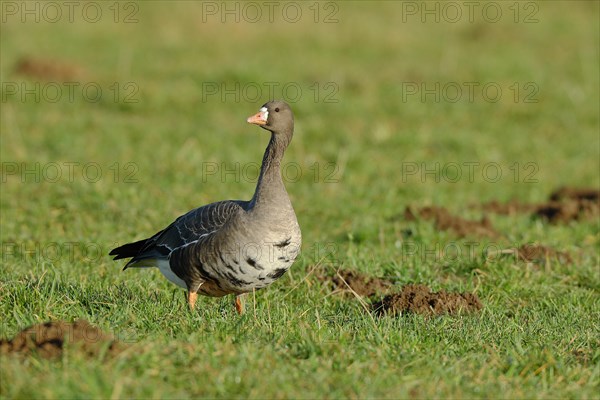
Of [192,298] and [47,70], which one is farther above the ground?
[47,70]

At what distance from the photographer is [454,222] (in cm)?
1023

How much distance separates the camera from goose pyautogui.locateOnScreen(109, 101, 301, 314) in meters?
6.59

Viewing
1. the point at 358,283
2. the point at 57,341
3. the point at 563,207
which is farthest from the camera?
the point at 563,207

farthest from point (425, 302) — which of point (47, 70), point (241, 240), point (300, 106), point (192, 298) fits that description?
point (47, 70)

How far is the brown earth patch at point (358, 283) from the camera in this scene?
7.83 m

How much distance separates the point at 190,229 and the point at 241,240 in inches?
28.2

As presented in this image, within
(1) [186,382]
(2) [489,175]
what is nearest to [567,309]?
(1) [186,382]

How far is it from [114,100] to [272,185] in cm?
929

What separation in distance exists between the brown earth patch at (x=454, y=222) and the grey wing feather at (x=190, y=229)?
12.5ft

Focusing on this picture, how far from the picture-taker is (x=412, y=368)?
5375 millimetres

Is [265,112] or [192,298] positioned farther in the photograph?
[265,112]

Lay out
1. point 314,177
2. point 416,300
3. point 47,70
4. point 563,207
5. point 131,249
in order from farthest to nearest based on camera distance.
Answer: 1. point 47,70
2. point 314,177
3. point 563,207
4. point 131,249
5. point 416,300

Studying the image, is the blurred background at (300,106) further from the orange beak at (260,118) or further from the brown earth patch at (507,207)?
the orange beak at (260,118)

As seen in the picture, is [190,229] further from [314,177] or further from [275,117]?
[314,177]
